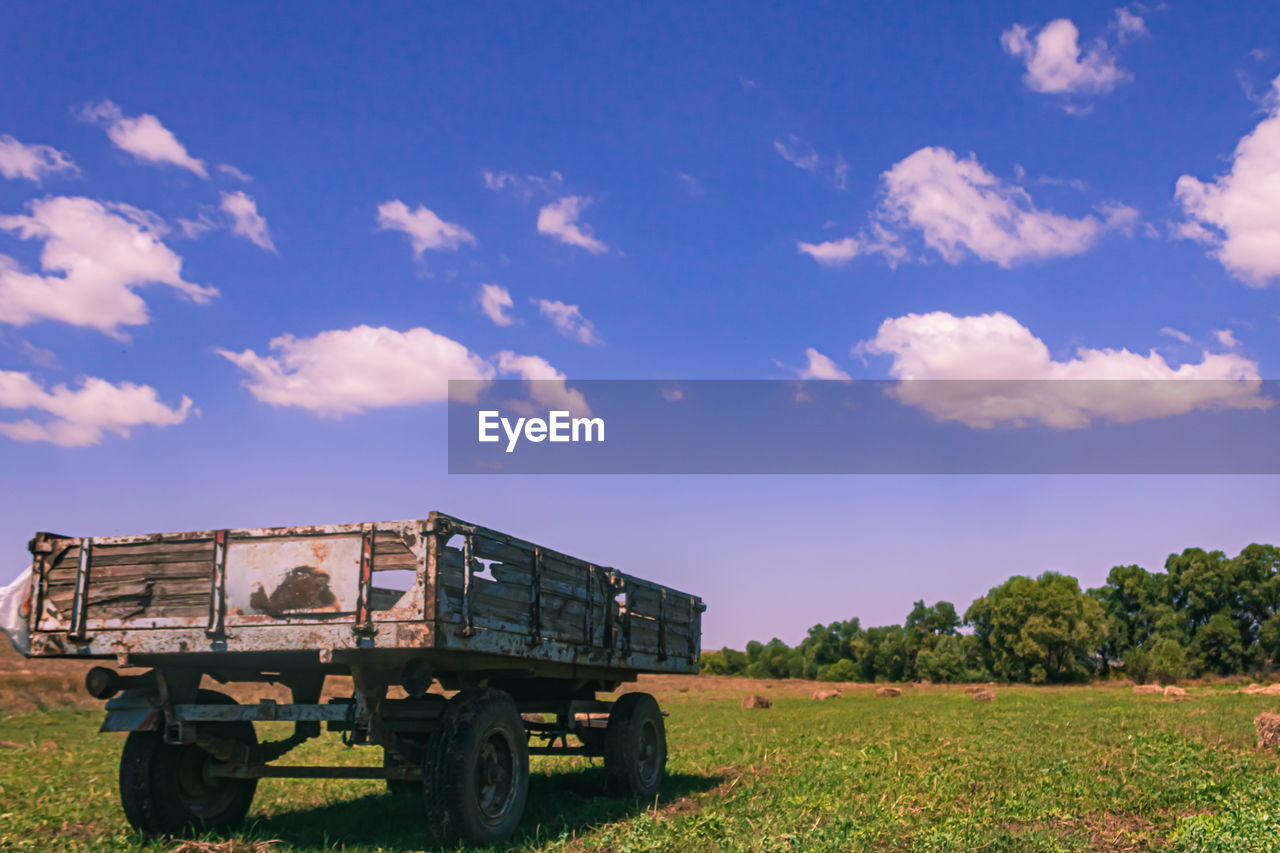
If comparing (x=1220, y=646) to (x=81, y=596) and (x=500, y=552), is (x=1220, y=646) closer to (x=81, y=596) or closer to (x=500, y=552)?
(x=500, y=552)

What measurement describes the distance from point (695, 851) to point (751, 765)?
723 centimetres

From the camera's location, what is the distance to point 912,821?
9180 millimetres

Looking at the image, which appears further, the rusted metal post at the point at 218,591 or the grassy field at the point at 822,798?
the grassy field at the point at 822,798

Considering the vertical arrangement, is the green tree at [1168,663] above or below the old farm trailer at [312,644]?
below

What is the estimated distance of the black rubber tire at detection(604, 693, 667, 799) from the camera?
1089 centimetres

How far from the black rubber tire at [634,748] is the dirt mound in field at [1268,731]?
11067mm

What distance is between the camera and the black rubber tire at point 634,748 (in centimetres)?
1089

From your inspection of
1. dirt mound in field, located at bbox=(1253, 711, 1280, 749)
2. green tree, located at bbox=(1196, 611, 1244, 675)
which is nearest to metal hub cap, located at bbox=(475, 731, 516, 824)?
dirt mound in field, located at bbox=(1253, 711, 1280, 749)

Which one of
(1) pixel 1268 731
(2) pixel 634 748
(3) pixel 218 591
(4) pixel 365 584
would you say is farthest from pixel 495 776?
(1) pixel 1268 731

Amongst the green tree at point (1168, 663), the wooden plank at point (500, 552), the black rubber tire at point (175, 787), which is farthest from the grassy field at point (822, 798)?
the green tree at point (1168, 663)

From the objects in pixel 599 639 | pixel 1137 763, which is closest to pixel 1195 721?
pixel 1137 763

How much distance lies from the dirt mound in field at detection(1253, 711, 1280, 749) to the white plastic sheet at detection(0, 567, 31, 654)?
58.6 ft

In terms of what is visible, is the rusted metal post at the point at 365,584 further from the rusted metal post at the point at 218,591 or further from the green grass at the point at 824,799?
the green grass at the point at 824,799

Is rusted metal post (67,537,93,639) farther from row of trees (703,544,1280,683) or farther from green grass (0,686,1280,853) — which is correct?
row of trees (703,544,1280,683)
